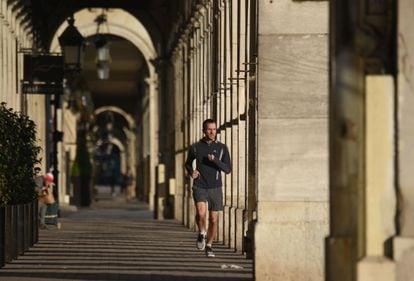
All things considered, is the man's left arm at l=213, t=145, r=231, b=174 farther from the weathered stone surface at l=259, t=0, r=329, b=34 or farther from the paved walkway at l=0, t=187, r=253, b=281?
the weathered stone surface at l=259, t=0, r=329, b=34

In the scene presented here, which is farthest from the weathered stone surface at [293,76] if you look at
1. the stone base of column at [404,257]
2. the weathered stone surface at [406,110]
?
the stone base of column at [404,257]

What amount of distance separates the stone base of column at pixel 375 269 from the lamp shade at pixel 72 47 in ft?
79.4

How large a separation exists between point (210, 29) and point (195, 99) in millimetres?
5078

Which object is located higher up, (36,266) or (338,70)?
(338,70)

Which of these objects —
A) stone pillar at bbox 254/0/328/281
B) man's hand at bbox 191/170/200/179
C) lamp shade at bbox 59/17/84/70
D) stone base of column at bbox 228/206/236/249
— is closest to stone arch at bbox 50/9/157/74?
lamp shade at bbox 59/17/84/70

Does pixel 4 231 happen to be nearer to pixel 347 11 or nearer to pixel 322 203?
pixel 322 203

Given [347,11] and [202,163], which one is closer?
[347,11]

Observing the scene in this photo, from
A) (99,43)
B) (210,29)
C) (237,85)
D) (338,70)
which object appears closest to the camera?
(338,70)

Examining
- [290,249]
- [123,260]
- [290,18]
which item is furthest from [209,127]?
[290,249]

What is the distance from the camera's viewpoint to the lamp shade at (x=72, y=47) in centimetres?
3509

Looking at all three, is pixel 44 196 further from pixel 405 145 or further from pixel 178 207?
pixel 405 145

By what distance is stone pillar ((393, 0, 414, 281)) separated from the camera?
37.4 ft

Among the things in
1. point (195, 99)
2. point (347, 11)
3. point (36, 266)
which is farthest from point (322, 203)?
point (195, 99)

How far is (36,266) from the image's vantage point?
19.8m
